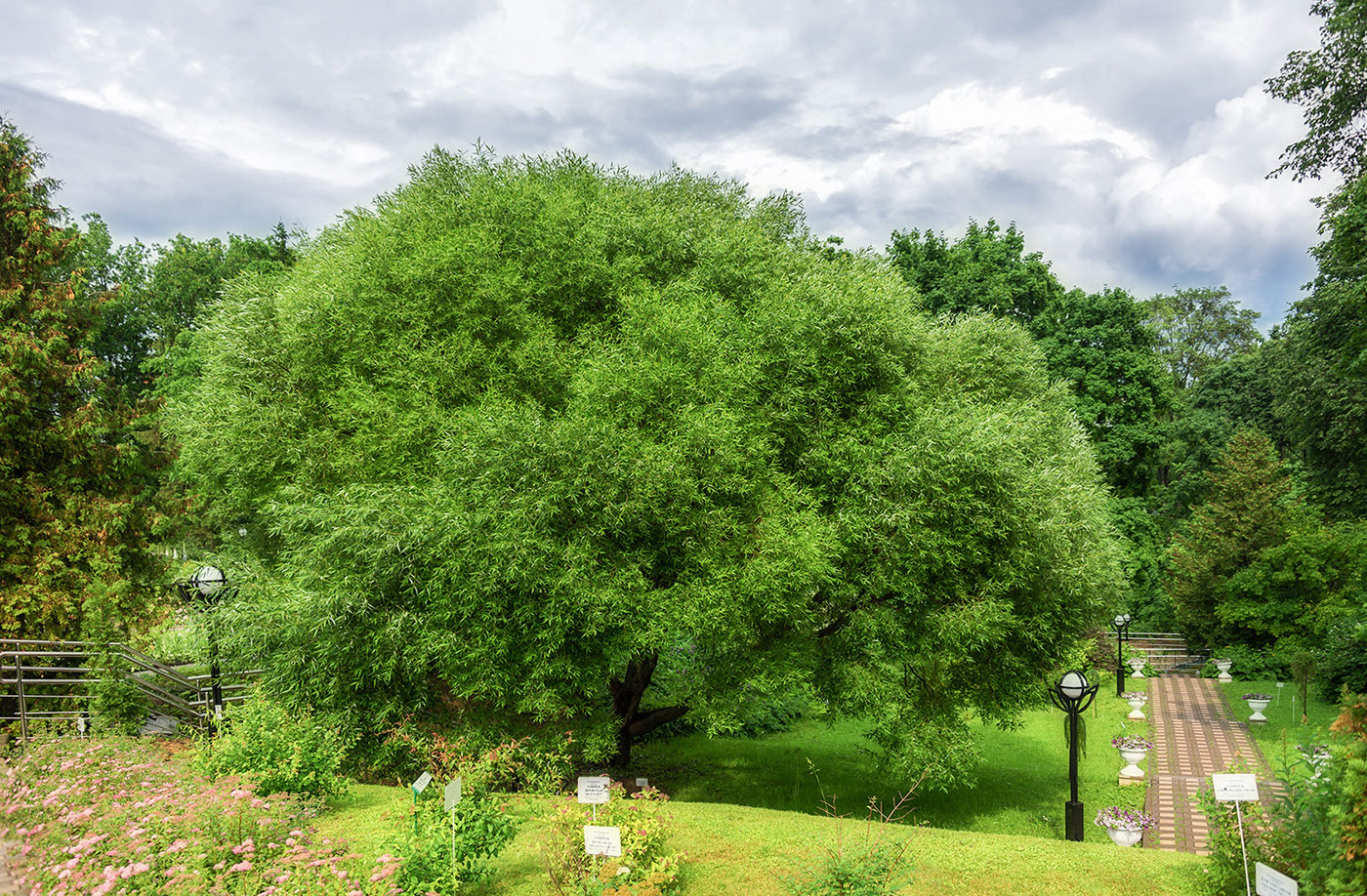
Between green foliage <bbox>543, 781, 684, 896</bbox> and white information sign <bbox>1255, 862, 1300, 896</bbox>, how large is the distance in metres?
4.86

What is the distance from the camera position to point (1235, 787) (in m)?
6.85

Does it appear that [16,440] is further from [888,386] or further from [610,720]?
[888,386]

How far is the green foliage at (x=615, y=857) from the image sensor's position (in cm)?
712

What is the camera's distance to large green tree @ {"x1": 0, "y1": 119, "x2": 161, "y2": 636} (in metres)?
15.6

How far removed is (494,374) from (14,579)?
11.5m

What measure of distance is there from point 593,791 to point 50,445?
16.2 meters

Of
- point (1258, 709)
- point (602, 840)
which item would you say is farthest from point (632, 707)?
point (1258, 709)

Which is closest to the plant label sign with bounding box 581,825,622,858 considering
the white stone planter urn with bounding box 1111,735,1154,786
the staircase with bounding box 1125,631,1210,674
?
the white stone planter urn with bounding box 1111,735,1154,786

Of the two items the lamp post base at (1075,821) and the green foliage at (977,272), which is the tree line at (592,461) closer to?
the lamp post base at (1075,821)

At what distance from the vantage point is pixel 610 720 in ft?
42.0

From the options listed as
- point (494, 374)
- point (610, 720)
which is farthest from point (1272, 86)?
point (610, 720)

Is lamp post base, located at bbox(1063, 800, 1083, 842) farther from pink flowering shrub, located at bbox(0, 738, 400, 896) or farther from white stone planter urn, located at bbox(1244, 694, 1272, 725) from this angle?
white stone planter urn, located at bbox(1244, 694, 1272, 725)

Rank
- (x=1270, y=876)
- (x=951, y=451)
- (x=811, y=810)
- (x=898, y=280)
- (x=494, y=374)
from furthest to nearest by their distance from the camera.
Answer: (x=898, y=280) → (x=811, y=810) → (x=494, y=374) → (x=951, y=451) → (x=1270, y=876)

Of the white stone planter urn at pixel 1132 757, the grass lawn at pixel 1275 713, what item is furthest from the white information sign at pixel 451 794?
Answer: the grass lawn at pixel 1275 713
